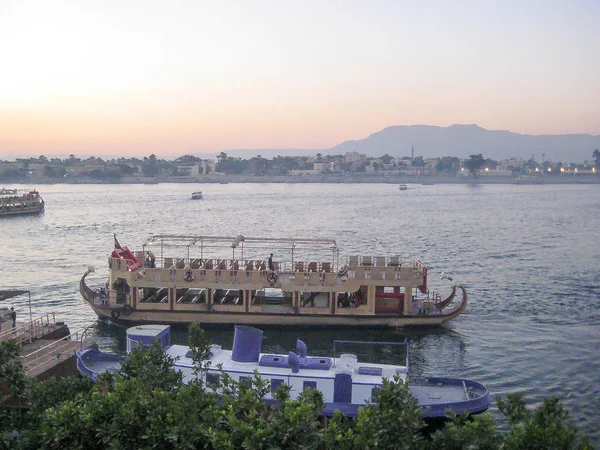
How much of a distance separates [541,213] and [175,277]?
329 feet

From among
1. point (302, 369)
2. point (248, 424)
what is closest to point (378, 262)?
point (302, 369)

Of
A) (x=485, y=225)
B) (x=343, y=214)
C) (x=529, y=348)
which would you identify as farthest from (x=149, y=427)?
(x=343, y=214)

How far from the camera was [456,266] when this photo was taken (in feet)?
187

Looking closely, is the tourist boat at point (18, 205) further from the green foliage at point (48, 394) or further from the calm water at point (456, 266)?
the green foliage at point (48, 394)

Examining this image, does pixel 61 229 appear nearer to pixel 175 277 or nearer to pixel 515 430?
pixel 175 277

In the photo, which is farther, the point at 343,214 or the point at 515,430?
the point at 343,214

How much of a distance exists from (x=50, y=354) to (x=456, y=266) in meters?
40.9

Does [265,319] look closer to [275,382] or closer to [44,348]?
[275,382]

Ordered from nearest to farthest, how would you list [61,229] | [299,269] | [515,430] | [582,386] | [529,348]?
[515,430] < [582,386] < [529,348] < [299,269] < [61,229]

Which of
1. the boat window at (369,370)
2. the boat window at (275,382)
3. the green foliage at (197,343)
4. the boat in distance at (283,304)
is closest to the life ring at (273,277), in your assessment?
the boat in distance at (283,304)

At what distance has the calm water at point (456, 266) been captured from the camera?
29297 mm

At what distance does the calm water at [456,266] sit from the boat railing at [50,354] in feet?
22.3

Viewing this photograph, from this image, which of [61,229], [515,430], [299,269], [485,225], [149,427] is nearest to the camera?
[515,430]

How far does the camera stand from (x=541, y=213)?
118 meters
